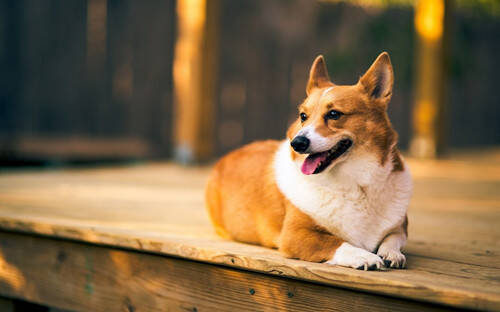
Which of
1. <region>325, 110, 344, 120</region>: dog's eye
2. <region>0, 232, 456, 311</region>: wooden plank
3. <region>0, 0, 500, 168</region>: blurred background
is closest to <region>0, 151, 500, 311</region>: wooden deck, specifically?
<region>0, 232, 456, 311</region>: wooden plank

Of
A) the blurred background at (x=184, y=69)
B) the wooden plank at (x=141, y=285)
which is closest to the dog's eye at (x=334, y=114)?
the wooden plank at (x=141, y=285)

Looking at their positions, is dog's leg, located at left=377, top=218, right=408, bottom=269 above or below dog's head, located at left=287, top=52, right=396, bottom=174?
below

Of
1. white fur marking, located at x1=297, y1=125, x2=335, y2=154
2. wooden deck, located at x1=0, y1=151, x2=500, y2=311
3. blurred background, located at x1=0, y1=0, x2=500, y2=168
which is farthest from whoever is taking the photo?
blurred background, located at x1=0, y1=0, x2=500, y2=168

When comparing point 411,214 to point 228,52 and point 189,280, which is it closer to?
point 189,280

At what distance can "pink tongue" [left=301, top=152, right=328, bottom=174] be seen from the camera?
171 centimetres

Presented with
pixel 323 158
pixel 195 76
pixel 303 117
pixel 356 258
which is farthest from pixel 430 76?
pixel 356 258

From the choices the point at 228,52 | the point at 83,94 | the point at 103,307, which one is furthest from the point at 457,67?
the point at 103,307

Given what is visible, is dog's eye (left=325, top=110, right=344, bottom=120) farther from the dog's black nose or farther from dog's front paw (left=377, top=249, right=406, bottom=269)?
dog's front paw (left=377, top=249, right=406, bottom=269)

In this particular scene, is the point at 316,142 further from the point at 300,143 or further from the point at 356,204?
the point at 356,204

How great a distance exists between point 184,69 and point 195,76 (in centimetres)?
15

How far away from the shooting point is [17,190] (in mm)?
3428

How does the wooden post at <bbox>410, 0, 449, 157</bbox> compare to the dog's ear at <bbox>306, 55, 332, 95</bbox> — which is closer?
the dog's ear at <bbox>306, 55, 332, 95</bbox>

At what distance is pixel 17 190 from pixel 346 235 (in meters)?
2.49

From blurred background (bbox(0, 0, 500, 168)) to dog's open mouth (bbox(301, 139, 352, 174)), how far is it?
3322 mm
